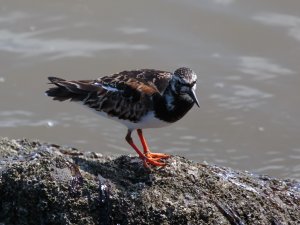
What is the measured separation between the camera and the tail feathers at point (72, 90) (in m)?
5.18

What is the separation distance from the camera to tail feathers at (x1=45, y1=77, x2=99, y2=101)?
5.18 metres

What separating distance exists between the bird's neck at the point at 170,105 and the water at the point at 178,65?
3292 mm

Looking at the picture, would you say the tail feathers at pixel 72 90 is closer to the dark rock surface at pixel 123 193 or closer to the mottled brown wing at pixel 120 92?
the mottled brown wing at pixel 120 92

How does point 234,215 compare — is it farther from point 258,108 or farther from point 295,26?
point 295,26

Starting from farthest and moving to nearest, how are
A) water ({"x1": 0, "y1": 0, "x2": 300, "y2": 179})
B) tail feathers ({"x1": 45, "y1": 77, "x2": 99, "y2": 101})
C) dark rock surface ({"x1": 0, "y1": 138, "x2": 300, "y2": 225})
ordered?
water ({"x1": 0, "y1": 0, "x2": 300, "y2": 179}), tail feathers ({"x1": 45, "y1": 77, "x2": 99, "y2": 101}), dark rock surface ({"x1": 0, "y1": 138, "x2": 300, "y2": 225})

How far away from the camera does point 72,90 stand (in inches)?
204

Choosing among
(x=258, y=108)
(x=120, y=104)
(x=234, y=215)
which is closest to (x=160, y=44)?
(x=258, y=108)

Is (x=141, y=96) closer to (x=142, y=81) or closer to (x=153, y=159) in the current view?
(x=142, y=81)

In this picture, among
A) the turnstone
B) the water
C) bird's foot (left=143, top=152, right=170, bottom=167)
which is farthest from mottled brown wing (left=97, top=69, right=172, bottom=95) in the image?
the water

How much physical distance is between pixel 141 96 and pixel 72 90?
0.53 meters

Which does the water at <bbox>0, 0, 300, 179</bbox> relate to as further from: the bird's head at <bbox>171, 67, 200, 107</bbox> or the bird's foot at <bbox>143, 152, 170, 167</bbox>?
the bird's head at <bbox>171, 67, 200, 107</bbox>

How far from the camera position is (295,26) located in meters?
10.2

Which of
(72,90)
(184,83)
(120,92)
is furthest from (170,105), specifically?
(72,90)

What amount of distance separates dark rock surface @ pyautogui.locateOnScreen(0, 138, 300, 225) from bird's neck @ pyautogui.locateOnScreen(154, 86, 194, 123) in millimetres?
309
